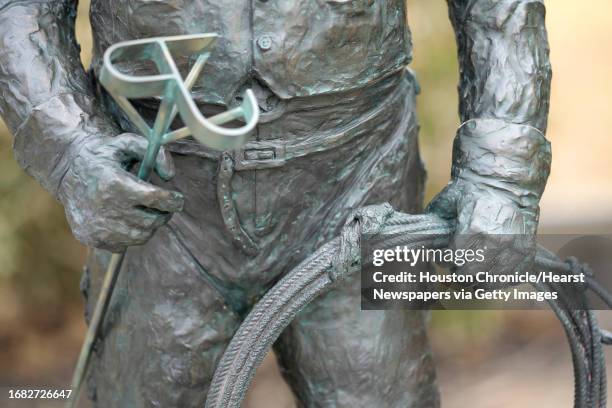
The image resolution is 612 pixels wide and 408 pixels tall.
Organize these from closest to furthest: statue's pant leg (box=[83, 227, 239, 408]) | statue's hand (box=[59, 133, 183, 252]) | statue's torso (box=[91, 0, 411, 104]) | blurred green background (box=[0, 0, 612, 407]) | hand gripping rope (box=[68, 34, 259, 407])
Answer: hand gripping rope (box=[68, 34, 259, 407]) → statue's hand (box=[59, 133, 183, 252]) → statue's torso (box=[91, 0, 411, 104]) → statue's pant leg (box=[83, 227, 239, 408]) → blurred green background (box=[0, 0, 612, 407])

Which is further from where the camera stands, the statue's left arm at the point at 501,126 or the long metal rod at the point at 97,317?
the long metal rod at the point at 97,317

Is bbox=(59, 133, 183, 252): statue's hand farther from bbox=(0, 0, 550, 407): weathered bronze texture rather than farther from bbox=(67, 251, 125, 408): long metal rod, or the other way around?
bbox=(67, 251, 125, 408): long metal rod

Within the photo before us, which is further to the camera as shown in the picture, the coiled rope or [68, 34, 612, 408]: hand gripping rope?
the coiled rope

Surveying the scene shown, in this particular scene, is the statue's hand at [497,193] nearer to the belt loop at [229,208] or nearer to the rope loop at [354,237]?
the rope loop at [354,237]

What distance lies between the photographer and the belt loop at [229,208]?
1691 millimetres

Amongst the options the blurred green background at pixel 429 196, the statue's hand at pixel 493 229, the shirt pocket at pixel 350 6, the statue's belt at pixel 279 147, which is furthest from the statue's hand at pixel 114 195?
the blurred green background at pixel 429 196

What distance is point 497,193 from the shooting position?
169cm

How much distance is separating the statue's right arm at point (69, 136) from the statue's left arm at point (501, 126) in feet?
1.61

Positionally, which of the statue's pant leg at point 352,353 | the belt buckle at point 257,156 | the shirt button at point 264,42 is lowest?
the statue's pant leg at point 352,353

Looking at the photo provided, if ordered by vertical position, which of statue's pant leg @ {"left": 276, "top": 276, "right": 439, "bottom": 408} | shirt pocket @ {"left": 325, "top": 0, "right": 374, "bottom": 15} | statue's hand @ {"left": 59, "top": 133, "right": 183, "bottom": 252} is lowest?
statue's pant leg @ {"left": 276, "top": 276, "right": 439, "bottom": 408}

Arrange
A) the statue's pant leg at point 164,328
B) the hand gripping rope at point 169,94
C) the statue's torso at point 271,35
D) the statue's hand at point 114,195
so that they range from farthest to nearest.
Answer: the statue's pant leg at point 164,328, the statue's torso at point 271,35, the statue's hand at point 114,195, the hand gripping rope at point 169,94

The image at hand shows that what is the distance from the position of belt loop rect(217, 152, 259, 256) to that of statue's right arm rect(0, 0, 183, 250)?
16 cm

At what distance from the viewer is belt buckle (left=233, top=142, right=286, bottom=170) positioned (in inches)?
66.6

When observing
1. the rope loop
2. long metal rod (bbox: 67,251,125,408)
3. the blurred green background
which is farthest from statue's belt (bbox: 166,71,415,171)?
the blurred green background
